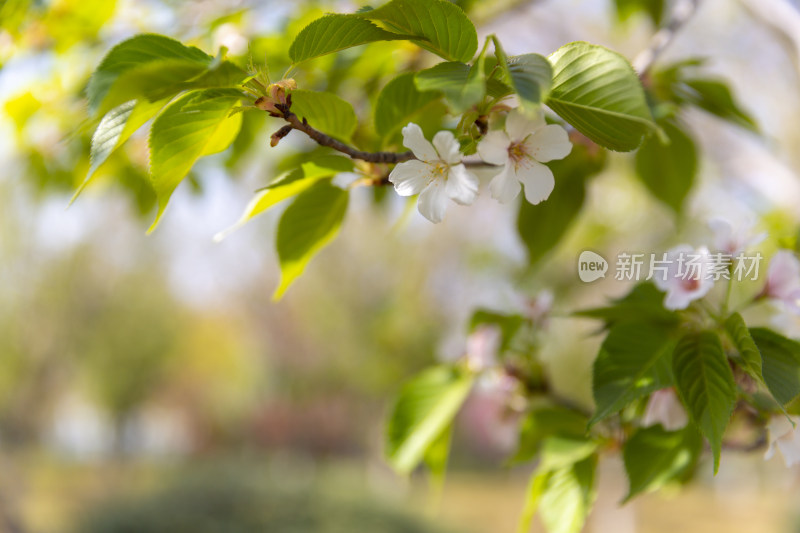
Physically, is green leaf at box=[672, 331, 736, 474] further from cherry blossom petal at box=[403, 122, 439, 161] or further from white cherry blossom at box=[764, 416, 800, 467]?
cherry blossom petal at box=[403, 122, 439, 161]

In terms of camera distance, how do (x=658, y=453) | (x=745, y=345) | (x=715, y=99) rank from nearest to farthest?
(x=745, y=345) → (x=658, y=453) → (x=715, y=99)

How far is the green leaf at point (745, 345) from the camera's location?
384 millimetres

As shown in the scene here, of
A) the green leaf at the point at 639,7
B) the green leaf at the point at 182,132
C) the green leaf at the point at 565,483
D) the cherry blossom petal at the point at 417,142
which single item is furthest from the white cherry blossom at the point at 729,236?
the green leaf at the point at 639,7

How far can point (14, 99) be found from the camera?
1017mm

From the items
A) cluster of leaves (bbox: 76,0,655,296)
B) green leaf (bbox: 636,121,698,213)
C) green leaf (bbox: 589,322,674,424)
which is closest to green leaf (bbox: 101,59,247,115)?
cluster of leaves (bbox: 76,0,655,296)

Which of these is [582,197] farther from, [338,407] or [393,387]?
[338,407]

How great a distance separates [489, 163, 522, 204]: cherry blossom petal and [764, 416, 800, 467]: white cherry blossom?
305mm

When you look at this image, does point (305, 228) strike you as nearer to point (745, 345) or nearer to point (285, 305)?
point (745, 345)

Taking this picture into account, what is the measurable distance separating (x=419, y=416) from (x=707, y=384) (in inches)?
13.6

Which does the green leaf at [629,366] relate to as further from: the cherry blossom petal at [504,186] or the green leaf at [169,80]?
the green leaf at [169,80]

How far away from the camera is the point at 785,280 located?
52 centimetres

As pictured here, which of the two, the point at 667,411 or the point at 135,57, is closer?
the point at 135,57

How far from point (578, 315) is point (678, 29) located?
1.21ft

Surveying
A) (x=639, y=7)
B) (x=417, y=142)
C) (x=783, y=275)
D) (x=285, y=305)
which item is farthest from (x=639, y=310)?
(x=285, y=305)
